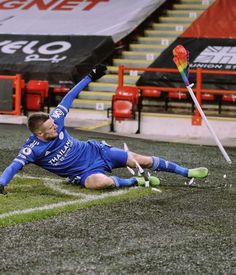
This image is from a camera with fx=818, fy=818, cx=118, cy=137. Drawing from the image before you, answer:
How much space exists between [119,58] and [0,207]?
12.2m

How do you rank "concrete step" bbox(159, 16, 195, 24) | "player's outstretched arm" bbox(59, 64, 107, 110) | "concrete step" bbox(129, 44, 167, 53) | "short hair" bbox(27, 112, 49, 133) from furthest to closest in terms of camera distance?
1. "concrete step" bbox(159, 16, 195, 24)
2. "concrete step" bbox(129, 44, 167, 53)
3. "player's outstretched arm" bbox(59, 64, 107, 110)
4. "short hair" bbox(27, 112, 49, 133)

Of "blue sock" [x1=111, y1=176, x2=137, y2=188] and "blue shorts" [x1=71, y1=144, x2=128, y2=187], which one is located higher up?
"blue shorts" [x1=71, y1=144, x2=128, y2=187]

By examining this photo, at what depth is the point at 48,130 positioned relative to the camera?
736cm

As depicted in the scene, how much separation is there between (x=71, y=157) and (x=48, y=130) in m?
0.45

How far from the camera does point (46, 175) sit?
8.83m

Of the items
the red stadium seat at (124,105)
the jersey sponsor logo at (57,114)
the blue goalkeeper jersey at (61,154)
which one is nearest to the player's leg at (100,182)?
the blue goalkeeper jersey at (61,154)

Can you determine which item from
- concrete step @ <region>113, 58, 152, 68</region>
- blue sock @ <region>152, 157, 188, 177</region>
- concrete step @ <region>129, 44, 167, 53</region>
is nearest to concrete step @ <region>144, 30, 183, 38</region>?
concrete step @ <region>129, 44, 167, 53</region>

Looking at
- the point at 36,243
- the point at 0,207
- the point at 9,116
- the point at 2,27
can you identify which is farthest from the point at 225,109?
the point at 36,243

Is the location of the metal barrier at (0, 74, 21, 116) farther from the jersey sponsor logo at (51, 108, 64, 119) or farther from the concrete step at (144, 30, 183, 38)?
the jersey sponsor logo at (51, 108, 64, 119)

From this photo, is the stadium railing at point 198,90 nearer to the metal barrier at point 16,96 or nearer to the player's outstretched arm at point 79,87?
the metal barrier at point 16,96

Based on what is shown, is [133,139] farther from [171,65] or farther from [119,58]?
[119,58]

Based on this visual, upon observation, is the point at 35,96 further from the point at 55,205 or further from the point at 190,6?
the point at 55,205

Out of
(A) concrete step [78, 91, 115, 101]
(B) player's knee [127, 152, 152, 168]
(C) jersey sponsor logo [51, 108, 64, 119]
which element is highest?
(C) jersey sponsor logo [51, 108, 64, 119]

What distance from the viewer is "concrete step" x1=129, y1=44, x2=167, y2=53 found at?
1844cm
